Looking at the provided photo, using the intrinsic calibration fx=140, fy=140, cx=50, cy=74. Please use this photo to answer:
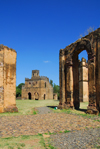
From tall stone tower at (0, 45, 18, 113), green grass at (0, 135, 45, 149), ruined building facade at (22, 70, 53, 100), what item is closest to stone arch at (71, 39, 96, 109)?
tall stone tower at (0, 45, 18, 113)

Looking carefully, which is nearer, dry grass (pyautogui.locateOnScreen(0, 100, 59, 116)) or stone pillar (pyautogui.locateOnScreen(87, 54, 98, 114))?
stone pillar (pyautogui.locateOnScreen(87, 54, 98, 114))

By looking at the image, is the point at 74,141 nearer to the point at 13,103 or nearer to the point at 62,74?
the point at 13,103

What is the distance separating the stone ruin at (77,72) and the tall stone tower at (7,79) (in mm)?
4964

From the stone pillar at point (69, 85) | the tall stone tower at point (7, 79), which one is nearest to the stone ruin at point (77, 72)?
the stone pillar at point (69, 85)

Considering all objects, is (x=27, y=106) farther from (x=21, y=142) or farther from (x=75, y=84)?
(x=21, y=142)

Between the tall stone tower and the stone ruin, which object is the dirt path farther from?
the stone ruin

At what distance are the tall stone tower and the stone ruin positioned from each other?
4.96m

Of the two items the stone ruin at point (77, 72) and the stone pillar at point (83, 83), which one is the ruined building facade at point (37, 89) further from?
the stone ruin at point (77, 72)

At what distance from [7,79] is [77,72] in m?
6.79

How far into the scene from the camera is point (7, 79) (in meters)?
11.0

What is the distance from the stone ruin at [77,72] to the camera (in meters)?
10.5

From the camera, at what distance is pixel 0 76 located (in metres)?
A: 10.6

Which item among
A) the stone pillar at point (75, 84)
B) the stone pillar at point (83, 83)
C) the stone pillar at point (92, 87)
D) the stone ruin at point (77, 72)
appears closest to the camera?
the stone pillar at point (92, 87)

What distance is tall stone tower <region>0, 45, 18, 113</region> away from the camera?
10.6 meters
